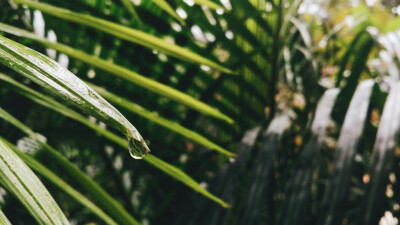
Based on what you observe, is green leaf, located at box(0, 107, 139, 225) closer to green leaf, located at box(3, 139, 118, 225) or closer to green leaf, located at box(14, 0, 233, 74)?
green leaf, located at box(3, 139, 118, 225)

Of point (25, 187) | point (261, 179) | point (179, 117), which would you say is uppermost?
point (179, 117)

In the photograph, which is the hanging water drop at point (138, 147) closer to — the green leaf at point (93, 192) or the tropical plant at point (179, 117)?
the tropical plant at point (179, 117)

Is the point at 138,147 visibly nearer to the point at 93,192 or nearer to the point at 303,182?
the point at 93,192

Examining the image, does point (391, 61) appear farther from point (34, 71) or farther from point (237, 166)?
point (34, 71)

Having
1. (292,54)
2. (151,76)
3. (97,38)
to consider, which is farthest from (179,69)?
(292,54)

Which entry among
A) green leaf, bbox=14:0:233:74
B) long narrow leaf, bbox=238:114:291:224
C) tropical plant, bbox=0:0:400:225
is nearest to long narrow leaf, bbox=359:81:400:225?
tropical plant, bbox=0:0:400:225

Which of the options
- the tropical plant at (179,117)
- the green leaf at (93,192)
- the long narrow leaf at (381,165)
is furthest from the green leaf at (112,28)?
the long narrow leaf at (381,165)

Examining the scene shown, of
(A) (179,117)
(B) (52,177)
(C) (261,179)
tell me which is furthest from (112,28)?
(A) (179,117)

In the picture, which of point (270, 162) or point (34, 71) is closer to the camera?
point (34, 71)
